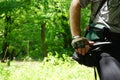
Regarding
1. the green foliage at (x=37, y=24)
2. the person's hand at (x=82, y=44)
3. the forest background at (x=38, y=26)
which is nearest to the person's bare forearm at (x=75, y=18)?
the person's hand at (x=82, y=44)

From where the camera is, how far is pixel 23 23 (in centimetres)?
2666

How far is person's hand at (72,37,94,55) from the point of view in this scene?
112 inches

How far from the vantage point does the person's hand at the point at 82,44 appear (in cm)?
286

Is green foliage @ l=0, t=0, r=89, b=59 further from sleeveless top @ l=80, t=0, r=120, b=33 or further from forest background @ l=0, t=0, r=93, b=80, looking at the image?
sleeveless top @ l=80, t=0, r=120, b=33

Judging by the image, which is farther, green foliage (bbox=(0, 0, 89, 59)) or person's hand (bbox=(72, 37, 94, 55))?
green foliage (bbox=(0, 0, 89, 59))

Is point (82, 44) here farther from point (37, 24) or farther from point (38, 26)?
point (38, 26)

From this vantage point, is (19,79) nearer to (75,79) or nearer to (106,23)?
(75,79)

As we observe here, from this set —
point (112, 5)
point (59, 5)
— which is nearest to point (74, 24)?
point (112, 5)

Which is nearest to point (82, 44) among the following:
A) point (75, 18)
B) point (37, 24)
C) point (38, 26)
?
point (75, 18)

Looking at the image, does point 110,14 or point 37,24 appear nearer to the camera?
point 110,14

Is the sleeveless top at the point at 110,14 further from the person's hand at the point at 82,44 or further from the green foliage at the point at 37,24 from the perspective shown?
the green foliage at the point at 37,24

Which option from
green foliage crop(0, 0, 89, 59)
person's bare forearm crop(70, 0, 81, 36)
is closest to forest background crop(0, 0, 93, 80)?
green foliage crop(0, 0, 89, 59)

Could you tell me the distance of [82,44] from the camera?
2854 millimetres

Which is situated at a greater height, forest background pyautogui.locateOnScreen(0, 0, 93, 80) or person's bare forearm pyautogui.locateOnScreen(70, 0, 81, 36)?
person's bare forearm pyautogui.locateOnScreen(70, 0, 81, 36)
